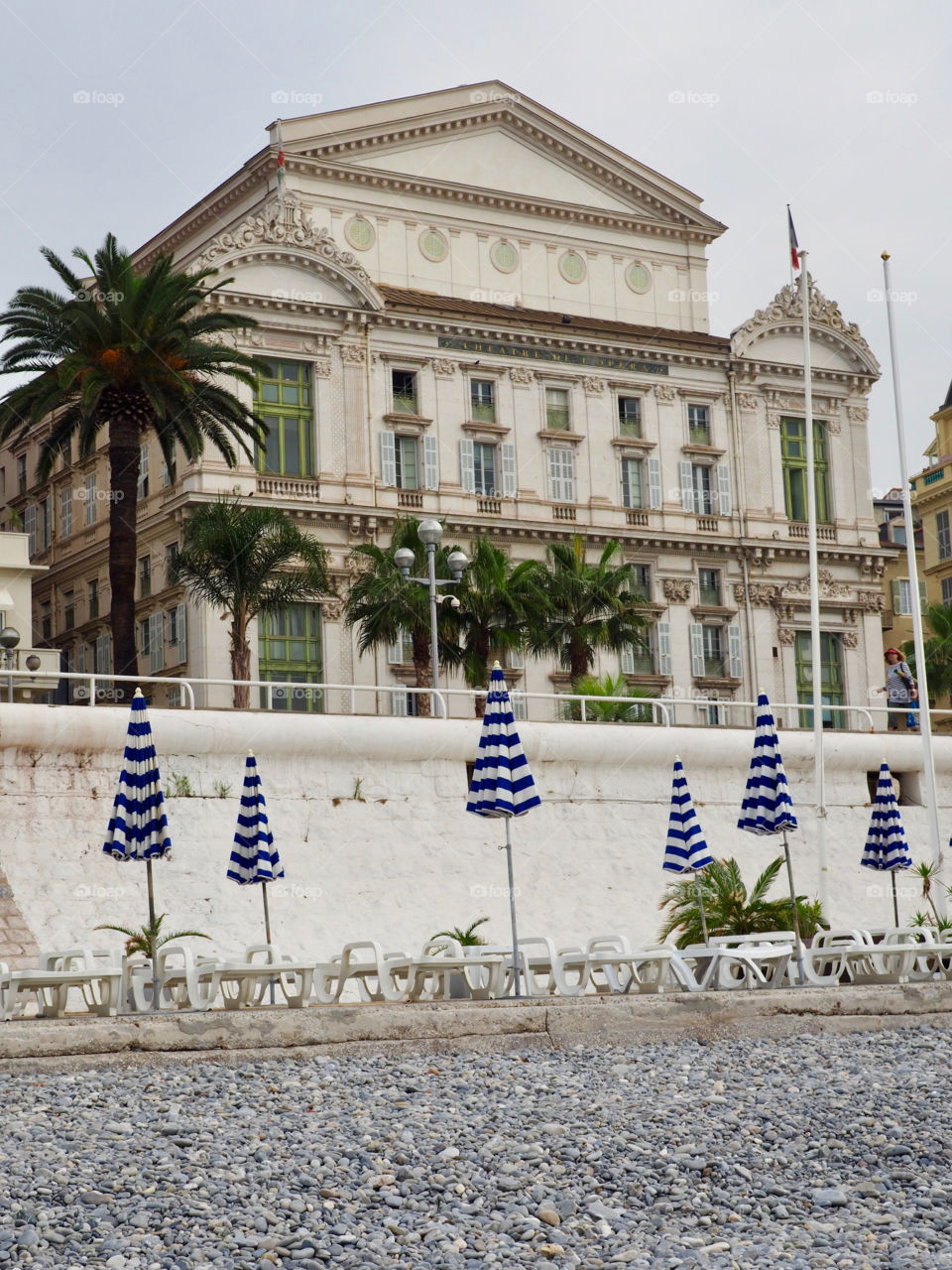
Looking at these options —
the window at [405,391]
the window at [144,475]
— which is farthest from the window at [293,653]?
the window at [405,391]

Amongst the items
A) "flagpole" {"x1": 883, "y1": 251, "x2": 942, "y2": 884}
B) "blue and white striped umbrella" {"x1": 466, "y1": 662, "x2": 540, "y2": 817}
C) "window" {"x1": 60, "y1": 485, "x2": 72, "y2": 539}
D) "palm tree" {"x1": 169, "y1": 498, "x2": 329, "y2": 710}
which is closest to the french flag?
"flagpole" {"x1": 883, "y1": 251, "x2": 942, "y2": 884}

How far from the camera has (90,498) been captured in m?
A: 51.1

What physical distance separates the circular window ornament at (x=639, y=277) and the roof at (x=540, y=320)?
215cm

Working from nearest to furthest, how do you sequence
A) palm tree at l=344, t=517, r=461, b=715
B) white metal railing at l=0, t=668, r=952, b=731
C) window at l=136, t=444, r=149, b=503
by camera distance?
white metal railing at l=0, t=668, r=952, b=731, palm tree at l=344, t=517, r=461, b=715, window at l=136, t=444, r=149, b=503

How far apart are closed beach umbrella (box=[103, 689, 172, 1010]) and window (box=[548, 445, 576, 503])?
1302 inches

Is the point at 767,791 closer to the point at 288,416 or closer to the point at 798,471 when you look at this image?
the point at 288,416

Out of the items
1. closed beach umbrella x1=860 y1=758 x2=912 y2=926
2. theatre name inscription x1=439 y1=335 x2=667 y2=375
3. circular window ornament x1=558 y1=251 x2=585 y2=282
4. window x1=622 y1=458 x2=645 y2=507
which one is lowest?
closed beach umbrella x1=860 y1=758 x2=912 y2=926

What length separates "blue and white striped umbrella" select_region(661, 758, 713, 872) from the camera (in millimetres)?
21875

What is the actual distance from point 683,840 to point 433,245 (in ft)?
108

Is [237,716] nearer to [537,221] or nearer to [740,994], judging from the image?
[740,994]

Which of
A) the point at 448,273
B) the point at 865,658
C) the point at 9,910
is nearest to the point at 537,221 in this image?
the point at 448,273

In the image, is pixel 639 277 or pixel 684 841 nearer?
pixel 684 841

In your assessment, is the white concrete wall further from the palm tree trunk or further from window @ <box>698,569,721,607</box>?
window @ <box>698,569,721,607</box>

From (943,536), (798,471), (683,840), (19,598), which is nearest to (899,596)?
(943,536)
